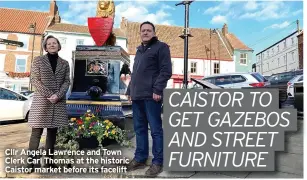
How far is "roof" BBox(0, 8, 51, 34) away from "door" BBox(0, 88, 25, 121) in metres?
18.3

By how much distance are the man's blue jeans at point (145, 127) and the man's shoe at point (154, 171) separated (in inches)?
2.0

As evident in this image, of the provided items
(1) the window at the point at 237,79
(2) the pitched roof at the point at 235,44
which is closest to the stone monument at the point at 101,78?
(1) the window at the point at 237,79

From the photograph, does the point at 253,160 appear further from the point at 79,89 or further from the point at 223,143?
the point at 79,89

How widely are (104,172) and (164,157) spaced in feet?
2.15

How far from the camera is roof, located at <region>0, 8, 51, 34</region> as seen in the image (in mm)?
23047

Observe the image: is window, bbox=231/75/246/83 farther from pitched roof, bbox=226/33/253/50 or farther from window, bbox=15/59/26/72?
window, bbox=15/59/26/72

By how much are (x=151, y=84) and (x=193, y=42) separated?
750 inches

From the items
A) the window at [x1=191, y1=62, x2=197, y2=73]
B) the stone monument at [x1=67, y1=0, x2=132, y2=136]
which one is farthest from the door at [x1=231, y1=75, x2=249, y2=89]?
the window at [x1=191, y1=62, x2=197, y2=73]

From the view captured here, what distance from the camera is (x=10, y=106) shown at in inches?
295

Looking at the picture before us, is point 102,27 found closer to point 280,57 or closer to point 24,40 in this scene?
point 24,40

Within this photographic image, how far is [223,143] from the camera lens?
2707 millimetres

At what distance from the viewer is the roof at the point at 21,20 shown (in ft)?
75.6

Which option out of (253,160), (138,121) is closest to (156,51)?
(138,121)

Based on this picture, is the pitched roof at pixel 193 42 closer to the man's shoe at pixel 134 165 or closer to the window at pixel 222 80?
the window at pixel 222 80
